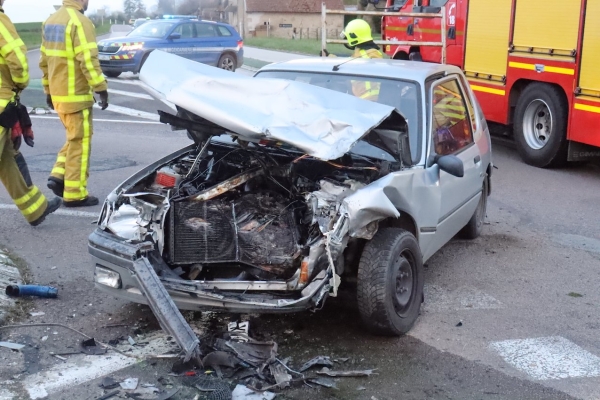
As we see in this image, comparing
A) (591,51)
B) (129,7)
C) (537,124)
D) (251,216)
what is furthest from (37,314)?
(129,7)

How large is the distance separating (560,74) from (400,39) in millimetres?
4321

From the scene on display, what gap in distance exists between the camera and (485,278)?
19.6ft

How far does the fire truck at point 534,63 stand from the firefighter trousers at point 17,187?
6683 mm

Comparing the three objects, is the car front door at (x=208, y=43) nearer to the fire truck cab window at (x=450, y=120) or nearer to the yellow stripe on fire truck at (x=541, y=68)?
the yellow stripe on fire truck at (x=541, y=68)

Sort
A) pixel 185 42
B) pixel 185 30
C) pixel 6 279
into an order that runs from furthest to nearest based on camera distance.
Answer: pixel 185 30 < pixel 185 42 < pixel 6 279

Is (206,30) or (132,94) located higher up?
(206,30)

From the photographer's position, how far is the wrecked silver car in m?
4.26

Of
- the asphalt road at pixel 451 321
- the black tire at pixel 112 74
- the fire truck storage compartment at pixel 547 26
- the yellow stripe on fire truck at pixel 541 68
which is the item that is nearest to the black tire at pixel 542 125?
the yellow stripe on fire truck at pixel 541 68

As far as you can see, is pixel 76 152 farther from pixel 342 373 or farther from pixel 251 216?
pixel 342 373

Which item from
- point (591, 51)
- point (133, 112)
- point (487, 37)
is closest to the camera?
point (591, 51)

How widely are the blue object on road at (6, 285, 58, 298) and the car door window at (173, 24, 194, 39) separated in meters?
16.5

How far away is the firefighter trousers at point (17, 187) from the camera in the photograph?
645 centimetres

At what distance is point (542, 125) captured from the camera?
10.6m

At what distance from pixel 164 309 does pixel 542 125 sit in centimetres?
798
